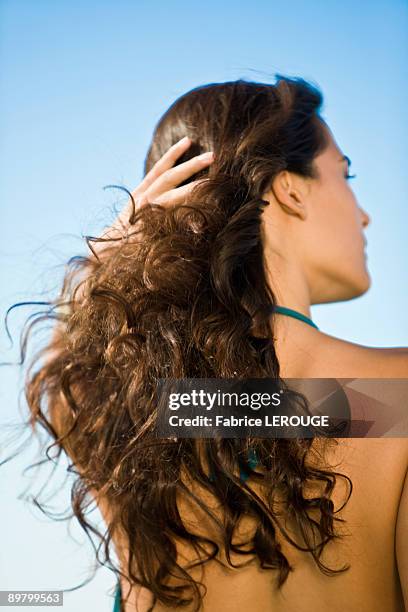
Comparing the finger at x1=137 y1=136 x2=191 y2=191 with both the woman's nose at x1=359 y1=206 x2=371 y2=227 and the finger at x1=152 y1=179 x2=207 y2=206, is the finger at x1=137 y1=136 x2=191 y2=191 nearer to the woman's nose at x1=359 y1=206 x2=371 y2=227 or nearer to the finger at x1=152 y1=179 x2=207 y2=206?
the finger at x1=152 y1=179 x2=207 y2=206

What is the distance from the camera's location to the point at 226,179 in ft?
4.02

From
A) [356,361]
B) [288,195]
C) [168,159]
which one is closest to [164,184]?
[168,159]

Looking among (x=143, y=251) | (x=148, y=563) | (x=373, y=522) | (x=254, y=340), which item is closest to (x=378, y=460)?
(x=373, y=522)

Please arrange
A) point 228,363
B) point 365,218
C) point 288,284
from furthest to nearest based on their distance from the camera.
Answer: point 365,218, point 288,284, point 228,363

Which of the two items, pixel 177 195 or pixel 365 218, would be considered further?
pixel 365 218

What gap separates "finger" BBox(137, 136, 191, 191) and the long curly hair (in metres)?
0.02

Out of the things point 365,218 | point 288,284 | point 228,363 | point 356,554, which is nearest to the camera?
point 356,554

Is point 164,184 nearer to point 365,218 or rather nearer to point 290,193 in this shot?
point 290,193

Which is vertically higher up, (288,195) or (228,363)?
(288,195)

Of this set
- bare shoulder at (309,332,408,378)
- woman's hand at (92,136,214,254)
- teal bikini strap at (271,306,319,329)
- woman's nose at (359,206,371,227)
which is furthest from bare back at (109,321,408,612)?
woman's nose at (359,206,371,227)

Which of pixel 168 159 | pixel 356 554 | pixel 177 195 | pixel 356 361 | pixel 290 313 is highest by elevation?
pixel 168 159

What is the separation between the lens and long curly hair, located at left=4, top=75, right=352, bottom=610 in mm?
1034

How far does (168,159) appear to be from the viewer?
4.30 ft

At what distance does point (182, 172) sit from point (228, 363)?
0.41m
